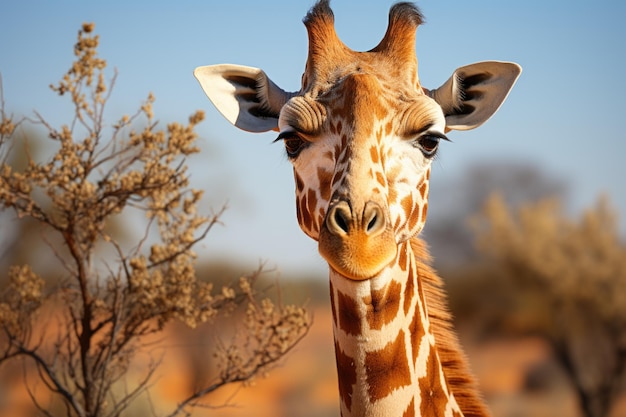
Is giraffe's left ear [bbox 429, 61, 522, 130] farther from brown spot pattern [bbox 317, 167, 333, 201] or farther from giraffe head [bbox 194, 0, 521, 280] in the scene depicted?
brown spot pattern [bbox 317, 167, 333, 201]

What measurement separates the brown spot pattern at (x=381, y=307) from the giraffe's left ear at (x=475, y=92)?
122 cm

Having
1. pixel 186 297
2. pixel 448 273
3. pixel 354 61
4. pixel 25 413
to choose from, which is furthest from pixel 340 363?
pixel 448 273

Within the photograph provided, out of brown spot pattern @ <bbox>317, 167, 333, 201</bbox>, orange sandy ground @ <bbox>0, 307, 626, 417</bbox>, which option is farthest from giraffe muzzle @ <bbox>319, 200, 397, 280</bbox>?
orange sandy ground @ <bbox>0, 307, 626, 417</bbox>

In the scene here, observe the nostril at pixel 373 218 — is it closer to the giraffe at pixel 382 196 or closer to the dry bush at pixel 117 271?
the giraffe at pixel 382 196

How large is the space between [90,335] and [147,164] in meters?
1.35

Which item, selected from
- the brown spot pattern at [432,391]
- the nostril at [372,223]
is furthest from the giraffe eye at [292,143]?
the brown spot pattern at [432,391]

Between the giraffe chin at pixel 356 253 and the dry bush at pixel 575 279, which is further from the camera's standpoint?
the dry bush at pixel 575 279

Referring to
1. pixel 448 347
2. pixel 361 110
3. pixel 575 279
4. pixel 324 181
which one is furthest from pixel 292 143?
pixel 575 279

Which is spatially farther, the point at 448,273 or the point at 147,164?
the point at 448,273

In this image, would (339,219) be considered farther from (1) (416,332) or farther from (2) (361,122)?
(1) (416,332)

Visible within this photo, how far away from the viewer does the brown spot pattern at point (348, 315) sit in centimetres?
437

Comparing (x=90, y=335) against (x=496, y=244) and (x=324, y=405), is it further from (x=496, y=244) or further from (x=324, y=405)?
(x=496, y=244)

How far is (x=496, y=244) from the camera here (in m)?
28.1

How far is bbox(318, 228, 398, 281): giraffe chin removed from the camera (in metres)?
3.97
